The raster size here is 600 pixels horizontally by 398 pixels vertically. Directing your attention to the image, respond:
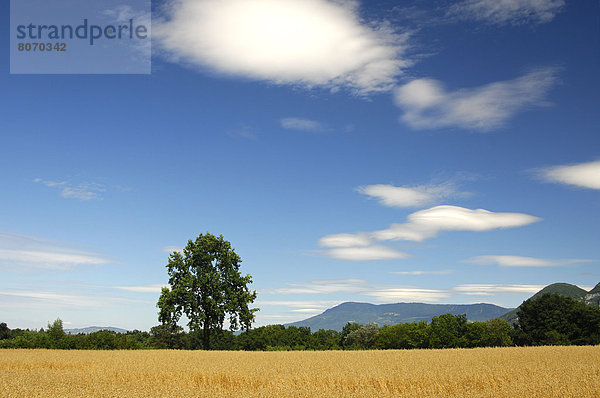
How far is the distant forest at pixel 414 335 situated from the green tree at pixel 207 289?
1773 millimetres

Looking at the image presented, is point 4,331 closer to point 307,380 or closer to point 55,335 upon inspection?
point 55,335

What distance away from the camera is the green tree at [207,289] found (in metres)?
43.8

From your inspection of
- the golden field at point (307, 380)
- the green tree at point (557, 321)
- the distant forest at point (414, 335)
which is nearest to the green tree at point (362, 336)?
the distant forest at point (414, 335)

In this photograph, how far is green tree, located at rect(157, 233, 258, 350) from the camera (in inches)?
1722

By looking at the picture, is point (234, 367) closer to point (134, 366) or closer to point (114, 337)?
point (134, 366)

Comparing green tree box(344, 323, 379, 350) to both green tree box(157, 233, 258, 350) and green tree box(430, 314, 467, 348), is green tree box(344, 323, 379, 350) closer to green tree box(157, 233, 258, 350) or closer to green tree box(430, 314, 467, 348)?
green tree box(430, 314, 467, 348)

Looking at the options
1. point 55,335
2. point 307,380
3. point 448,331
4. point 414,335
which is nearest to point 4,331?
point 55,335

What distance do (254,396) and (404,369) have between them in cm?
917

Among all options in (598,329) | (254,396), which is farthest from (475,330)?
(254,396)

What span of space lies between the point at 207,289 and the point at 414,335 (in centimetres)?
2526

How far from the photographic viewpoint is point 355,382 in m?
16.0

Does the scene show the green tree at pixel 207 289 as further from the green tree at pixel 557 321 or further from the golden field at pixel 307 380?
the green tree at pixel 557 321

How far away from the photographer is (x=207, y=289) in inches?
1754

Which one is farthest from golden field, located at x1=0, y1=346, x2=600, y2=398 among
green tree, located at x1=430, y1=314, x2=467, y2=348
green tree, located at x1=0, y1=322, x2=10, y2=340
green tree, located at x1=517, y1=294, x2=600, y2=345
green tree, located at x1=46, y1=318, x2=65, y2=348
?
green tree, located at x1=0, y1=322, x2=10, y2=340
